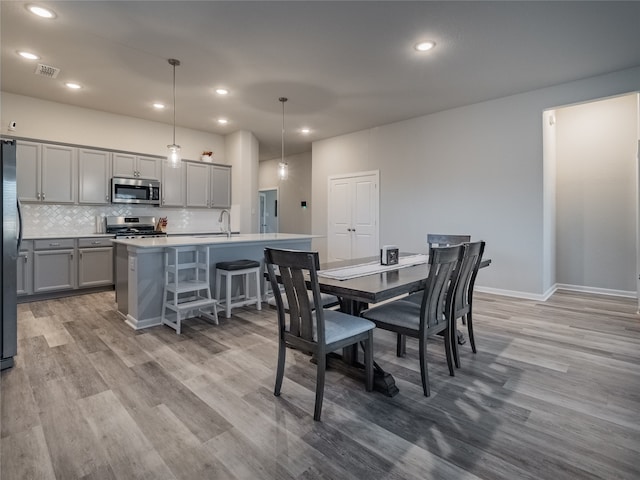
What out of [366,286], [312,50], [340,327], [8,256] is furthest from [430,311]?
[8,256]

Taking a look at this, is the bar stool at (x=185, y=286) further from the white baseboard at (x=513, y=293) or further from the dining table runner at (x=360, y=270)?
the white baseboard at (x=513, y=293)

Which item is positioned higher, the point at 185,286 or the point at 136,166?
the point at 136,166

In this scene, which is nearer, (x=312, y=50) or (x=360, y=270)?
(x=360, y=270)

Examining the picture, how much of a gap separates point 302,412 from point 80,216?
16.7 feet

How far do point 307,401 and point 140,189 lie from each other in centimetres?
482

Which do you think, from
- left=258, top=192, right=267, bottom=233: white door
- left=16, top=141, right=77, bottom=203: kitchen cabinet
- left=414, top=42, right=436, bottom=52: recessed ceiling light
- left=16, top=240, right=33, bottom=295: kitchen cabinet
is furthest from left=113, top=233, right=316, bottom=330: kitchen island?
left=258, top=192, right=267, bottom=233: white door

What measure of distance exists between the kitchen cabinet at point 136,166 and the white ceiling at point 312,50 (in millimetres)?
799

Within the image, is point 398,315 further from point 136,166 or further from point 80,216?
point 80,216

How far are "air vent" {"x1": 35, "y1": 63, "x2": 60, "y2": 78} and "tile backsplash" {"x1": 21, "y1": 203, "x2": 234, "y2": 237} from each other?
1883mm

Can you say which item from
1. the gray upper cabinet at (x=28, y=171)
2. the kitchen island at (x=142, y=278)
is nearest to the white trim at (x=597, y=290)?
the kitchen island at (x=142, y=278)

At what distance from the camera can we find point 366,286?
1973mm

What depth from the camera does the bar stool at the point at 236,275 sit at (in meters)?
3.78

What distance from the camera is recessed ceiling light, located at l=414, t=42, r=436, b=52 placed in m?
3.19

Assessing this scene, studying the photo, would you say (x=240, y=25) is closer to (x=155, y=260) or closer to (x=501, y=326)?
(x=155, y=260)
